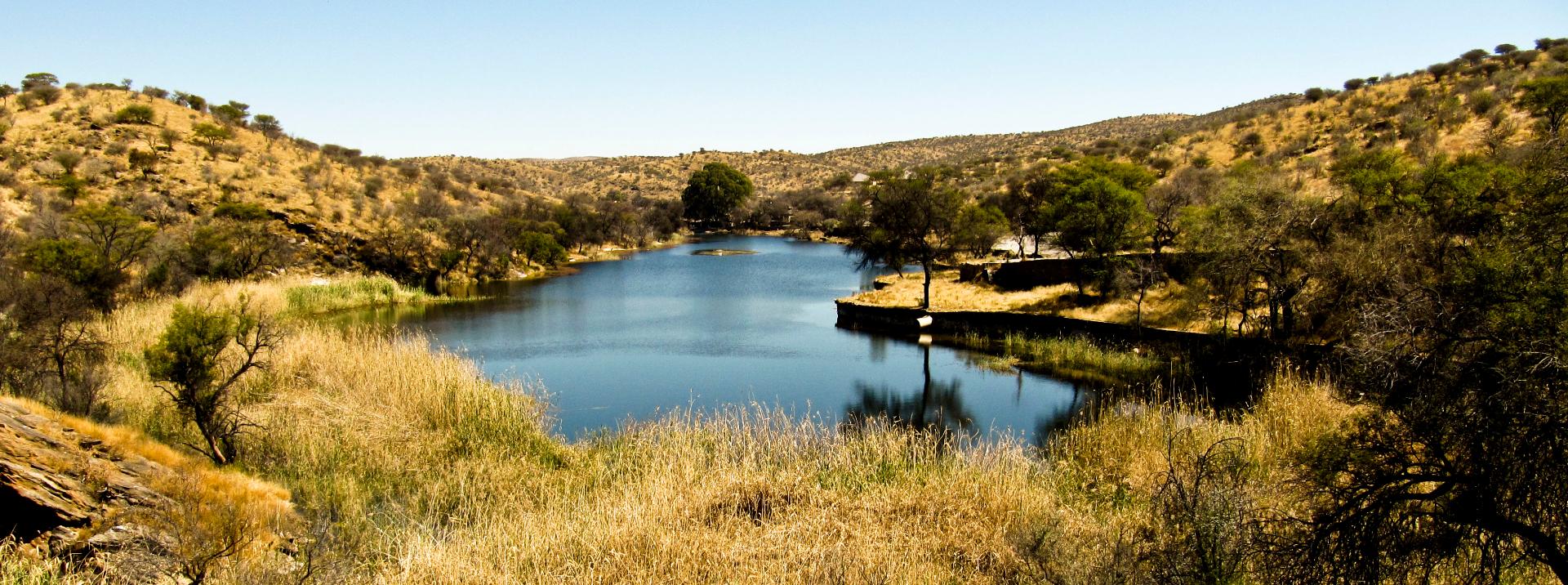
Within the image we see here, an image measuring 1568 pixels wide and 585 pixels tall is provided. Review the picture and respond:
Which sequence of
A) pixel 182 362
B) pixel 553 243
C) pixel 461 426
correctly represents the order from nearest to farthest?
1. pixel 182 362
2. pixel 461 426
3. pixel 553 243

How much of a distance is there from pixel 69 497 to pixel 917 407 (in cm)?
1448

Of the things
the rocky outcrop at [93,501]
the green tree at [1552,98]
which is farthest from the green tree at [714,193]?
→ the rocky outcrop at [93,501]

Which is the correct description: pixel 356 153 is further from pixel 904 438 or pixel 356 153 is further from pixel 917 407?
pixel 904 438

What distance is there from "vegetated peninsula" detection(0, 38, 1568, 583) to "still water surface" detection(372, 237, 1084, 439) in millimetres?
1827

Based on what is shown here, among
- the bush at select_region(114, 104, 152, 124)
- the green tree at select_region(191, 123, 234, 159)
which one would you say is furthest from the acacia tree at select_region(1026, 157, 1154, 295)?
the bush at select_region(114, 104, 152, 124)

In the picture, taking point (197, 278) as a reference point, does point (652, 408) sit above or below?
below

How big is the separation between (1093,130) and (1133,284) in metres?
87.7

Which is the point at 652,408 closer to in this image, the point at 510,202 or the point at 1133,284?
the point at 1133,284

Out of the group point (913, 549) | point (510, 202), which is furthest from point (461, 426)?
point (510, 202)

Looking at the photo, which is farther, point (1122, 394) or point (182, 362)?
point (1122, 394)

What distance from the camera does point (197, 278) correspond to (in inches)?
1091

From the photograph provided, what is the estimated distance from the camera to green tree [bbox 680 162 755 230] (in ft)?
261

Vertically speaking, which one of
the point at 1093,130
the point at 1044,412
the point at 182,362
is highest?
the point at 1093,130

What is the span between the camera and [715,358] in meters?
23.5
